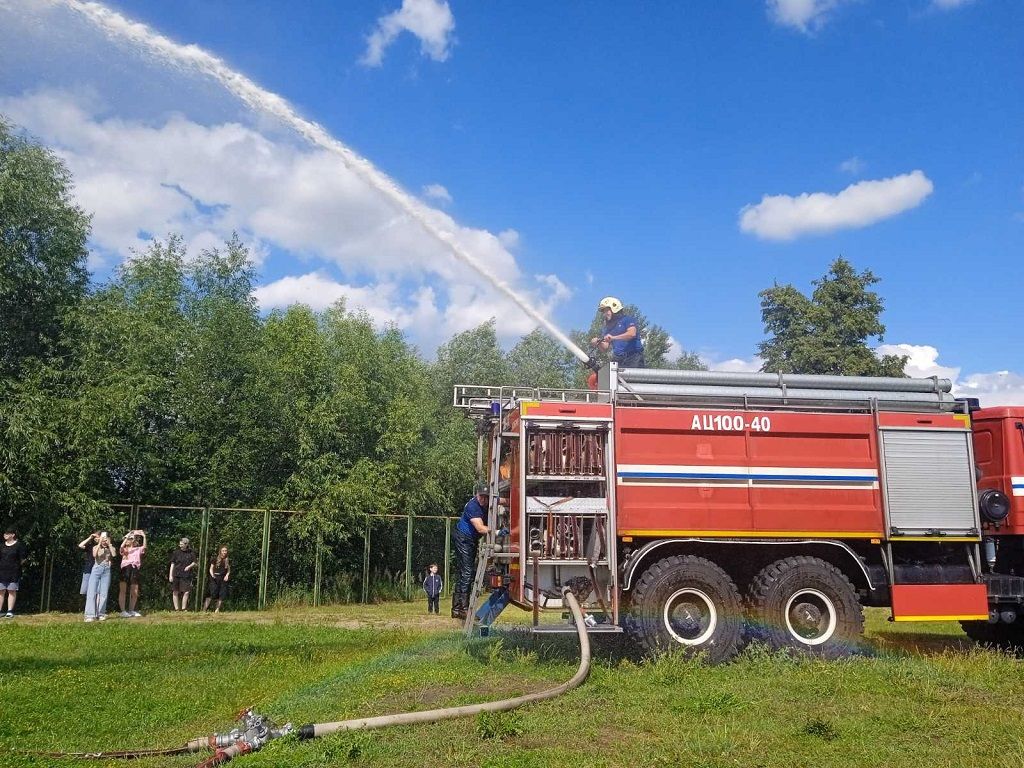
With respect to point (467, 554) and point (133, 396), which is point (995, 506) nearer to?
point (467, 554)

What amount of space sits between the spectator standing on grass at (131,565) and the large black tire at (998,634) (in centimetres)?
1488

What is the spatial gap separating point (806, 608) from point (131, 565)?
13.4 meters

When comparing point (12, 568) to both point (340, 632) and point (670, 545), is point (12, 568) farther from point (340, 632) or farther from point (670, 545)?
point (670, 545)

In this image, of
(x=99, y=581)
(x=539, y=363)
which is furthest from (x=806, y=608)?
(x=539, y=363)

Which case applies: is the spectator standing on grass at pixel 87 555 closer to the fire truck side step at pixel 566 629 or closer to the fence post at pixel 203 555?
the fence post at pixel 203 555


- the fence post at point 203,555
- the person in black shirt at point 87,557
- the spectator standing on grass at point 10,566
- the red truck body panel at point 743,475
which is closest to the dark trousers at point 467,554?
the red truck body panel at point 743,475

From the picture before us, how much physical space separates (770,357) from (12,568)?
34.6m

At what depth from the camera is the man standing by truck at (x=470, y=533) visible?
11430mm

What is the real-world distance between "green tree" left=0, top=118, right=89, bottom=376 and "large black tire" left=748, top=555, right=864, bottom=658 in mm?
18355

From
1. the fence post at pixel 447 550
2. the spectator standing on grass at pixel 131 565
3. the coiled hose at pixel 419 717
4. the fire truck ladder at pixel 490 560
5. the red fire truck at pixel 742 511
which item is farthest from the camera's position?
the fence post at pixel 447 550

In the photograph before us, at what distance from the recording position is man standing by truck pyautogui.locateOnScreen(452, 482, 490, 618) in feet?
37.5

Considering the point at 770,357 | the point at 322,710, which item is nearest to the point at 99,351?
the point at 322,710

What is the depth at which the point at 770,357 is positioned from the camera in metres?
42.7

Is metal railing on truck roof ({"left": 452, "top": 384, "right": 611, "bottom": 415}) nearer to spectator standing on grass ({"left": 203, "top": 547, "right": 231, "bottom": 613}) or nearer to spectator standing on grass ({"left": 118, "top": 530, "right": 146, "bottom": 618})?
spectator standing on grass ({"left": 118, "top": 530, "right": 146, "bottom": 618})
